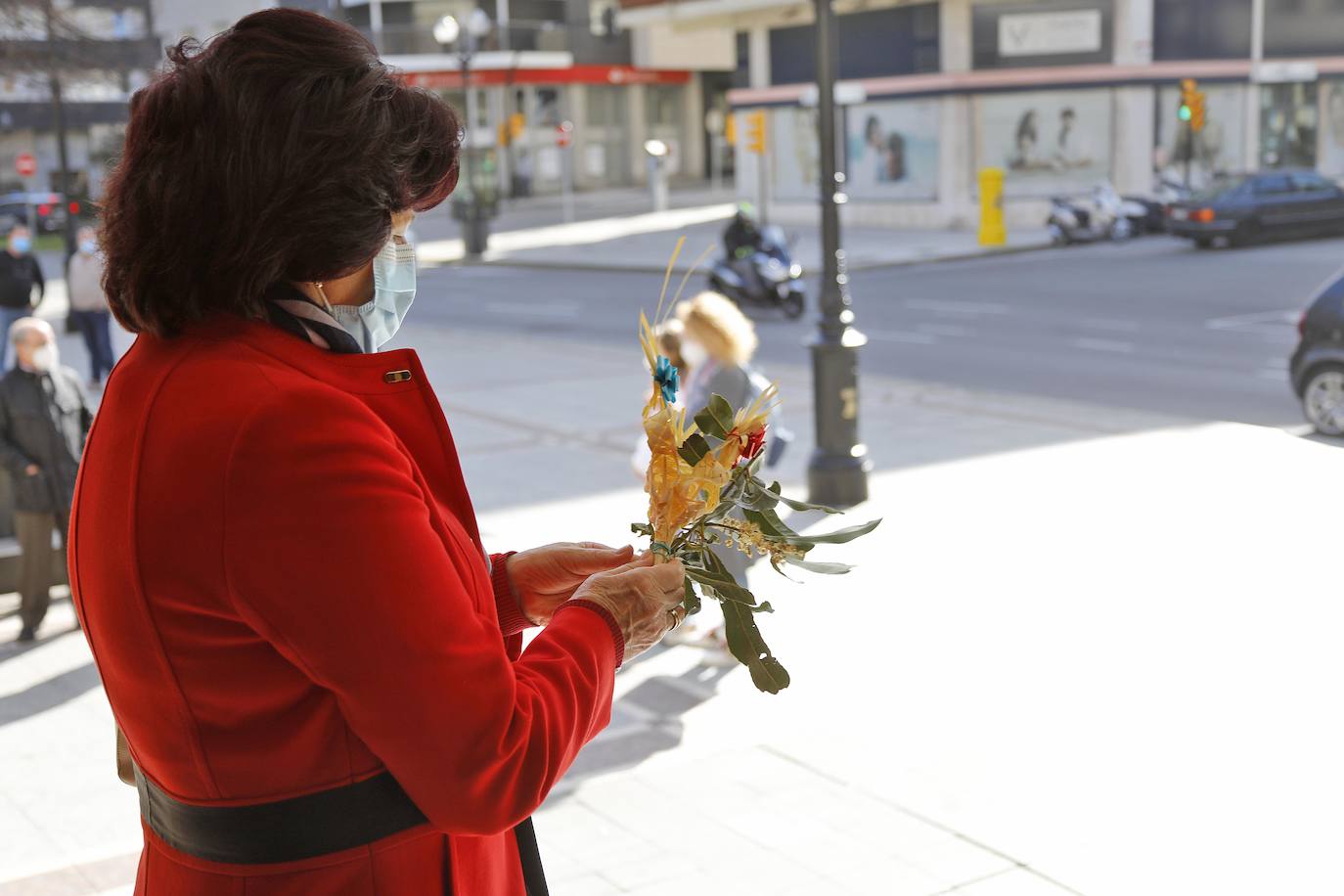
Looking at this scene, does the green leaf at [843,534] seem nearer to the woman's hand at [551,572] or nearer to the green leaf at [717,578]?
the green leaf at [717,578]

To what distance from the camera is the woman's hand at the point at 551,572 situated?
2275mm

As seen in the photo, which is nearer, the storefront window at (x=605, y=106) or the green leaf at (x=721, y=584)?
the green leaf at (x=721, y=584)

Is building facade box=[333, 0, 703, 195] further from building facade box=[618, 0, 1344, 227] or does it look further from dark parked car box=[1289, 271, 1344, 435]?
dark parked car box=[1289, 271, 1344, 435]

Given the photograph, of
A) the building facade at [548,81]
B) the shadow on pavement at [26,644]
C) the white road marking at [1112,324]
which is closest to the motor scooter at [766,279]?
the white road marking at [1112,324]

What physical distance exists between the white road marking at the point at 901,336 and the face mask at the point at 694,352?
10999 mm

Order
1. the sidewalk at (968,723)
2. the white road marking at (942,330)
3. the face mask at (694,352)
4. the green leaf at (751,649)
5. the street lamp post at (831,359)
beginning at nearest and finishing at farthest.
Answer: the green leaf at (751,649) → the sidewalk at (968,723) → the face mask at (694,352) → the street lamp post at (831,359) → the white road marking at (942,330)

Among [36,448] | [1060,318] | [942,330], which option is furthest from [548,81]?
[36,448]

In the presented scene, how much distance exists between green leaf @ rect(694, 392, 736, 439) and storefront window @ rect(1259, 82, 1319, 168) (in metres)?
38.6

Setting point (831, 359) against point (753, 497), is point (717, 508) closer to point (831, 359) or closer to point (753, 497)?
point (753, 497)

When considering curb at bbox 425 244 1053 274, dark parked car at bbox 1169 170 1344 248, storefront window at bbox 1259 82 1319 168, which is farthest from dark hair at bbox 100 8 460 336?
storefront window at bbox 1259 82 1319 168

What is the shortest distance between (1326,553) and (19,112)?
54.4 m

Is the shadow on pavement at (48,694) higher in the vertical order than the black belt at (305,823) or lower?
lower

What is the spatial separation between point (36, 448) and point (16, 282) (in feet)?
28.1

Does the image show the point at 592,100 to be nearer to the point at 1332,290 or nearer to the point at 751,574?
the point at 1332,290
